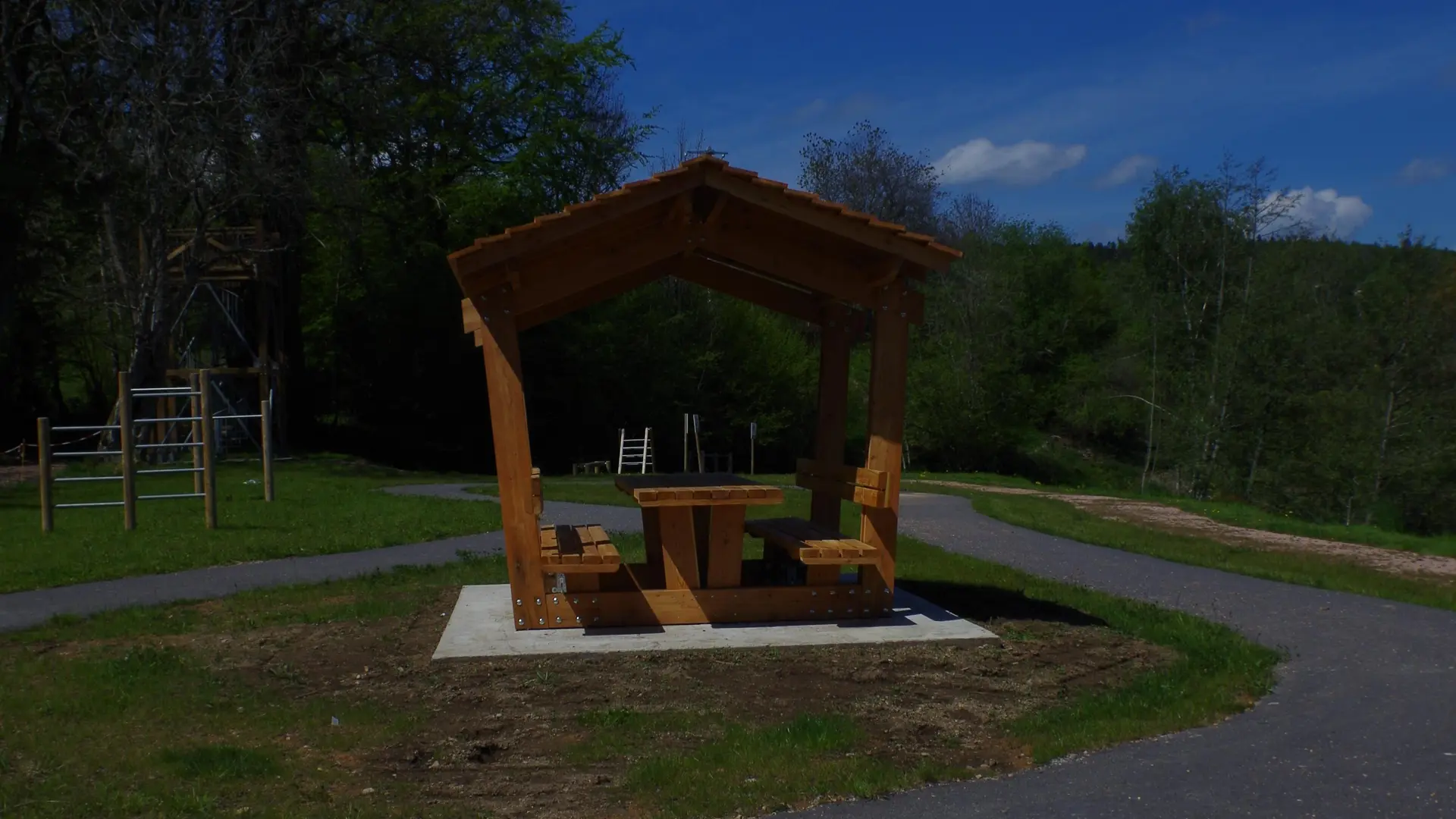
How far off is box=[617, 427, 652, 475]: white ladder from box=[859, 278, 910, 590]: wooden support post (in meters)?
26.6

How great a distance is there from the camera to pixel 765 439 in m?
42.2

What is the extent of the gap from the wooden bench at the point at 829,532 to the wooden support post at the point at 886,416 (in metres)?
0.08

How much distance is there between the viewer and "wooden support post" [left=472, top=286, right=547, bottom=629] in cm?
843

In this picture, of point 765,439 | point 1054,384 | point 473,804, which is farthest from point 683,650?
point 1054,384

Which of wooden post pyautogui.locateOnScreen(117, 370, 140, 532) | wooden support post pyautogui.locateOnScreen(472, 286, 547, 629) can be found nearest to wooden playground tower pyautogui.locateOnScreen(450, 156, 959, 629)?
wooden support post pyautogui.locateOnScreen(472, 286, 547, 629)

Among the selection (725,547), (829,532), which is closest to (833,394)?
(829,532)

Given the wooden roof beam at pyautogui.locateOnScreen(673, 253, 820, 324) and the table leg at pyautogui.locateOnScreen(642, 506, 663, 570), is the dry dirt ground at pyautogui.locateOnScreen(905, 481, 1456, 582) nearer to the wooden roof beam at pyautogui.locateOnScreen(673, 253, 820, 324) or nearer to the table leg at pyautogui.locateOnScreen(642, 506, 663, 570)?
the wooden roof beam at pyautogui.locateOnScreen(673, 253, 820, 324)

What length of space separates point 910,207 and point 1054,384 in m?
11.1

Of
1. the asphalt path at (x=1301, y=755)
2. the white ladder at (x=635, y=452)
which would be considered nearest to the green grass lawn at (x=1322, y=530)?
the asphalt path at (x=1301, y=755)

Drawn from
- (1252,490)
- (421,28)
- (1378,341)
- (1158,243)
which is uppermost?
(421,28)

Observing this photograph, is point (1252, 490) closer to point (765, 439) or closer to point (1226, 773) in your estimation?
point (765, 439)

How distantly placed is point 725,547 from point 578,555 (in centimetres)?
108

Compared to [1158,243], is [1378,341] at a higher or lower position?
lower

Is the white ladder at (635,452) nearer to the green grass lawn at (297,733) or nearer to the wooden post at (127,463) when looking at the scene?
the wooden post at (127,463)
